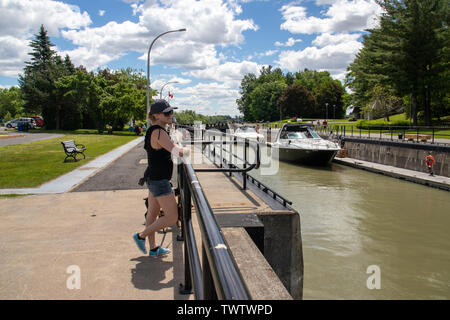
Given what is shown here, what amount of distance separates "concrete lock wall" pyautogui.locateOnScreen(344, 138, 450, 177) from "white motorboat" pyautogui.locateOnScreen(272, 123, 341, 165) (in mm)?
3220

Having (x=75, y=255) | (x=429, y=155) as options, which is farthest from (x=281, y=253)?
(x=429, y=155)

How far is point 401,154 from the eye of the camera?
70.3 feet

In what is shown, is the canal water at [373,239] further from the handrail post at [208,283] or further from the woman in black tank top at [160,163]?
the handrail post at [208,283]

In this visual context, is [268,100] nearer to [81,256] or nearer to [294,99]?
[294,99]

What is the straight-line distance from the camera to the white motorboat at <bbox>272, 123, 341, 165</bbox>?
2206cm

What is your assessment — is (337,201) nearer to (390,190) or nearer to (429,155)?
(390,190)

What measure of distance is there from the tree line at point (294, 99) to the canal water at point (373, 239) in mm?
91386

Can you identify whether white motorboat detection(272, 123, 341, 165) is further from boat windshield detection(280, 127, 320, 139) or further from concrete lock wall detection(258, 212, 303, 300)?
concrete lock wall detection(258, 212, 303, 300)

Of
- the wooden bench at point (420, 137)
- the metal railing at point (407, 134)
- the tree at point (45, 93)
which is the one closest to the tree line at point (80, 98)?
the tree at point (45, 93)

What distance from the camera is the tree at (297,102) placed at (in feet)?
355

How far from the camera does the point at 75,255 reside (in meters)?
4.78
